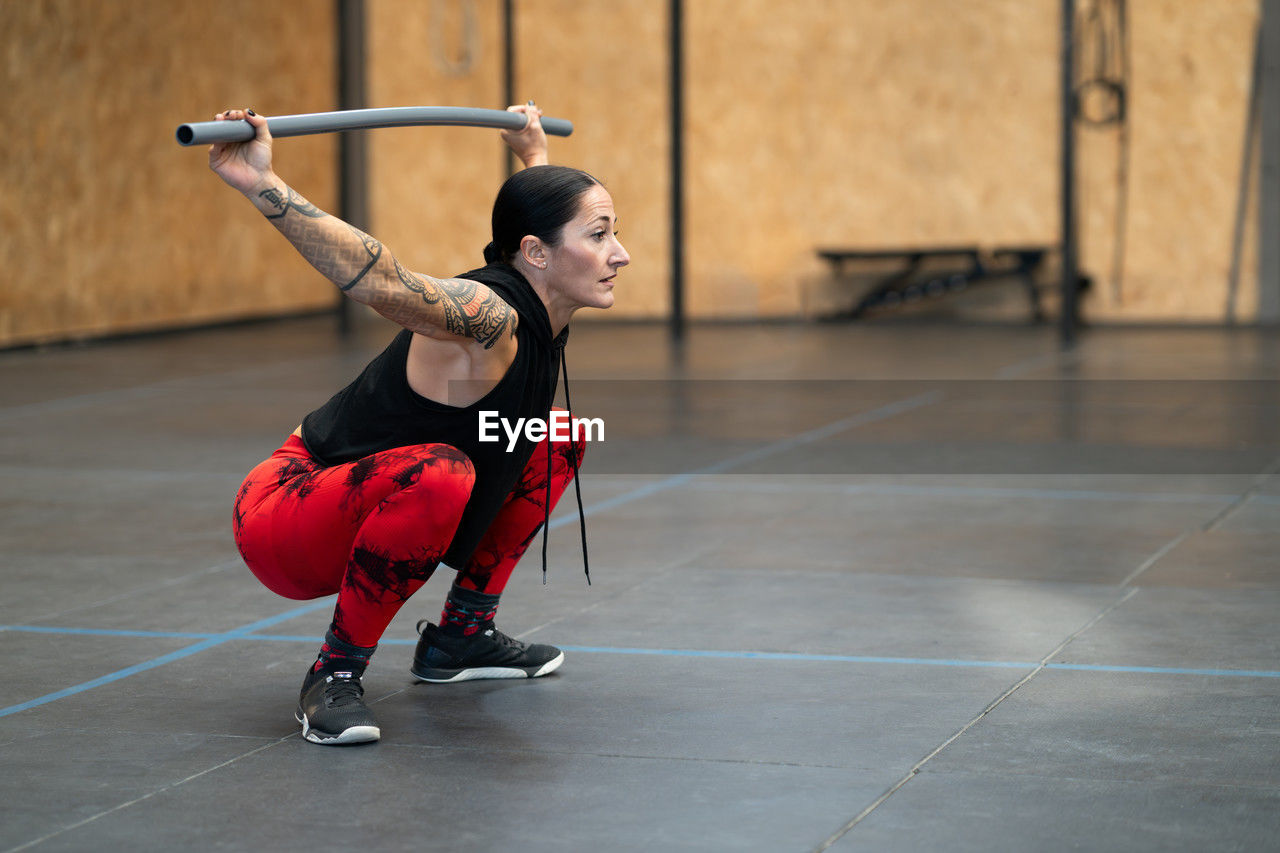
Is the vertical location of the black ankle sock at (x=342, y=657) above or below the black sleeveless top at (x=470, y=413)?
below

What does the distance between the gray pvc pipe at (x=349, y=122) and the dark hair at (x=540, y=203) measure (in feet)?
0.54

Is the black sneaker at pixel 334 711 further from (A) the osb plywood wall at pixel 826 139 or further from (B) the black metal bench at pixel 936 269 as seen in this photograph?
(A) the osb plywood wall at pixel 826 139

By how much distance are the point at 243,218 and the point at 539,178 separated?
9430 mm

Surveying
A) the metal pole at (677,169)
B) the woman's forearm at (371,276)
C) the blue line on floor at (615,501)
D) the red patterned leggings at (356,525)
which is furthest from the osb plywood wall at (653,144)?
the woman's forearm at (371,276)

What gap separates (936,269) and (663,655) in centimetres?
857

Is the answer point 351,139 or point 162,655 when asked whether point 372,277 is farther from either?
point 351,139

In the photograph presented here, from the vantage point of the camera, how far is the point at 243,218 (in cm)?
1193

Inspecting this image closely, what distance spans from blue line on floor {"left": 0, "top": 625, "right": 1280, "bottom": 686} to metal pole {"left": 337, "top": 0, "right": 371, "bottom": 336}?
7482mm

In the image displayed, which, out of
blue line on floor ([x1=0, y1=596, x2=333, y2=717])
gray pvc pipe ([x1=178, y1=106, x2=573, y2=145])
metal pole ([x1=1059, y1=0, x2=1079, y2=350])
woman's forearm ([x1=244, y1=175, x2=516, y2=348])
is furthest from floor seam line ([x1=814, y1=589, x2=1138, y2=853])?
metal pole ([x1=1059, y1=0, x2=1079, y2=350])

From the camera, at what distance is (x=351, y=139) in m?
12.2

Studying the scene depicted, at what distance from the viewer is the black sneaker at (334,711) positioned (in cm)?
281

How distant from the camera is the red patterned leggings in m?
2.80

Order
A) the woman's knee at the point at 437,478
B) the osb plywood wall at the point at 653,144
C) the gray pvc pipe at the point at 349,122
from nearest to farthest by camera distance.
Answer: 1. the gray pvc pipe at the point at 349,122
2. the woman's knee at the point at 437,478
3. the osb plywood wall at the point at 653,144

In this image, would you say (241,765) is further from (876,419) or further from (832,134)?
(832,134)
